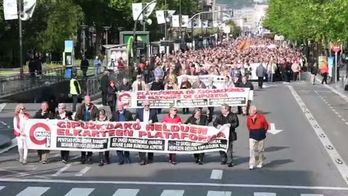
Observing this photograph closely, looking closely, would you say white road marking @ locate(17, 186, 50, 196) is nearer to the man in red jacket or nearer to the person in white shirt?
the person in white shirt

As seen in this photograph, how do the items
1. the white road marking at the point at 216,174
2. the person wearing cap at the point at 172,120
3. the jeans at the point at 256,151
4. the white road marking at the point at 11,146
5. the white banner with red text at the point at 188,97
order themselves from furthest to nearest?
1. the white banner with red text at the point at 188,97
2. the white road marking at the point at 11,146
3. the person wearing cap at the point at 172,120
4. the jeans at the point at 256,151
5. the white road marking at the point at 216,174

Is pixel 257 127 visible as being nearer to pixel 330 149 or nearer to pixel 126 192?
pixel 126 192

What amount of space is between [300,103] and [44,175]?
20884 mm

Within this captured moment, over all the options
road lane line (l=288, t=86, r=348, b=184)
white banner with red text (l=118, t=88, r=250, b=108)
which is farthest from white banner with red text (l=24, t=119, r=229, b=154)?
white banner with red text (l=118, t=88, r=250, b=108)

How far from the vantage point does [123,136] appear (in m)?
18.8

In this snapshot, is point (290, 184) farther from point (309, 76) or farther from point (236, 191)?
point (309, 76)

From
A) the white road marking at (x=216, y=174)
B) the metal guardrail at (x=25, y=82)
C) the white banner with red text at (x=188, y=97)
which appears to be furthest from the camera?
the metal guardrail at (x=25, y=82)

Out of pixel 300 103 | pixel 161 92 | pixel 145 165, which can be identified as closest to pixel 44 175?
pixel 145 165

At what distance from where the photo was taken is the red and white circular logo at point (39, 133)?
757 inches

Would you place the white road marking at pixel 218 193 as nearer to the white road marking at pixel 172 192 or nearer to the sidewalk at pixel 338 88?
the white road marking at pixel 172 192

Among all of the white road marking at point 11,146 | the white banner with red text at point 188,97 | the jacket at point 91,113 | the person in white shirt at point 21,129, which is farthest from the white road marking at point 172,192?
the white banner with red text at point 188,97

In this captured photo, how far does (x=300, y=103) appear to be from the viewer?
118 ft

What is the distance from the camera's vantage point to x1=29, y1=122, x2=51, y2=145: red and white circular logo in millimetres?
19219

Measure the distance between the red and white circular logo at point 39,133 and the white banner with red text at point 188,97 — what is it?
33.0 feet
